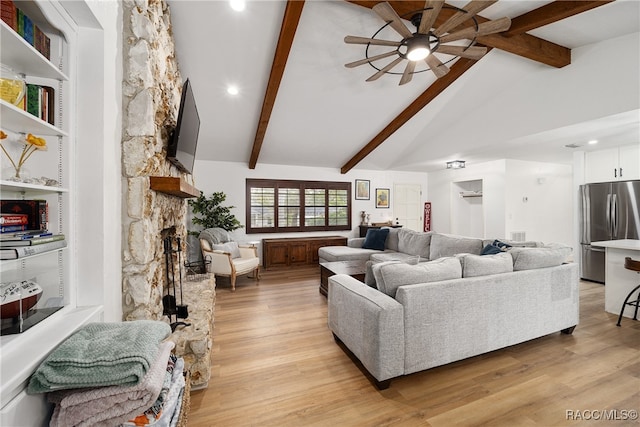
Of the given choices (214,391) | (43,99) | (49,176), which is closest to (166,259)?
(214,391)

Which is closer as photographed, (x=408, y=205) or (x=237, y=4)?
(x=237, y=4)

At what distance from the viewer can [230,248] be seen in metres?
4.81

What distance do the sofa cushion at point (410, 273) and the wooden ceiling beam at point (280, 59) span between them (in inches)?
100

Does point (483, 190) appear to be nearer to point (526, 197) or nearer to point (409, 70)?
point (526, 197)

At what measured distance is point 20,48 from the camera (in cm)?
104

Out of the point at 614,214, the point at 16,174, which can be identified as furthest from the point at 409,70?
the point at 614,214

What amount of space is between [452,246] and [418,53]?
274cm

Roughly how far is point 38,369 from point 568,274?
3735mm

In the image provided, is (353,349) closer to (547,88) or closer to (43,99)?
(43,99)

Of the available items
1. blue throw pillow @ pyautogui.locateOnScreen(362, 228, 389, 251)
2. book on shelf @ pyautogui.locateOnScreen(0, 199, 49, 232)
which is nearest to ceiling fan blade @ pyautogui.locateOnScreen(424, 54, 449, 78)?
blue throw pillow @ pyautogui.locateOnScreen(362, 228, 389, 251)

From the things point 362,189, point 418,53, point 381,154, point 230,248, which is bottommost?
point 230,248

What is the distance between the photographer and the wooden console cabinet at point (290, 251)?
19.4ft

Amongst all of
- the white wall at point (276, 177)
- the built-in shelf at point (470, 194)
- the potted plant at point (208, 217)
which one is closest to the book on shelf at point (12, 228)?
the potted plant at point (208, 217)

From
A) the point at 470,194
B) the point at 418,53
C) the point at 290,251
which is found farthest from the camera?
the point at 470,194
